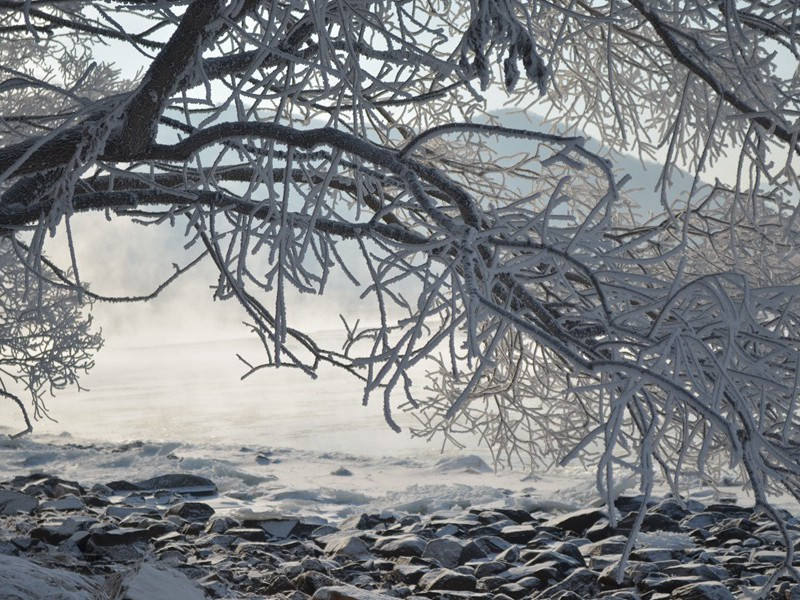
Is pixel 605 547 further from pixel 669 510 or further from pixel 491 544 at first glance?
pixel 669 510

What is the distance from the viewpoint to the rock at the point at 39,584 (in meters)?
3.01

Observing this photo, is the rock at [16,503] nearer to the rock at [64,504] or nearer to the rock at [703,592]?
the rock at [64,504]

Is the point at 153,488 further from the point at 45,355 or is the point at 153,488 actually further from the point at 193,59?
the point at 193,59

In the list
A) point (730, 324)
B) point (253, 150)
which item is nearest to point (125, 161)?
point (253, 150)

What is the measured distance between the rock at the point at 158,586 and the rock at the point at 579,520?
2921 millimetres

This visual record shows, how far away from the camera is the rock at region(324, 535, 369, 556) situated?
5164mm

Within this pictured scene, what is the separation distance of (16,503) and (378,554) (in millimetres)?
2771

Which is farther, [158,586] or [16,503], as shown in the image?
[16,503]

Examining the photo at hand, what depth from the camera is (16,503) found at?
20.5 ft

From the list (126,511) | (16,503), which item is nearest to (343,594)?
(126,511)

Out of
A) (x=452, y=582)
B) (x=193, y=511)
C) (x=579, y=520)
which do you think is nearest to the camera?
(x=452, y=582)

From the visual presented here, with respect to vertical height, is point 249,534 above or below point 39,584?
below

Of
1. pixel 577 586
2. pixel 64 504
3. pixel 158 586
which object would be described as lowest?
pixel 577 586

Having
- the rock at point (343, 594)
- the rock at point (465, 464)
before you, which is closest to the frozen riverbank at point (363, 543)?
the rock at point (343, 594)
